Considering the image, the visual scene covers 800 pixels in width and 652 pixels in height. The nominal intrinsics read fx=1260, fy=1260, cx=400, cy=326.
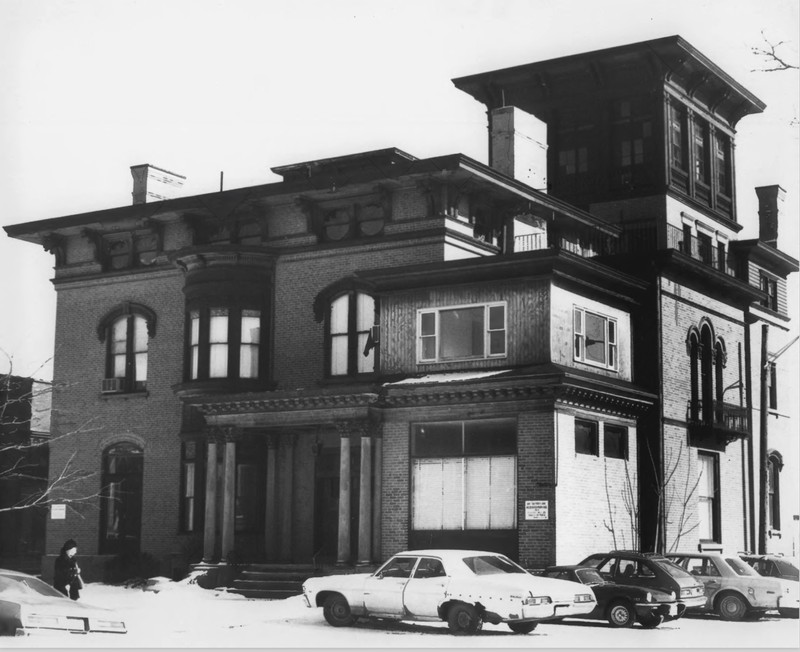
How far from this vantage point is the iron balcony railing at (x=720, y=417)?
1434 inches

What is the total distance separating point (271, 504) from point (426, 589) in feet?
43.3

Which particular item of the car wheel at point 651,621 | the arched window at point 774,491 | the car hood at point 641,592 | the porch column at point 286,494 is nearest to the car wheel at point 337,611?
the car hood at point 641,592

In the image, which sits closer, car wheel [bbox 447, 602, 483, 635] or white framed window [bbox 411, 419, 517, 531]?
car wheel [bbox 447, 602, 483, 635]

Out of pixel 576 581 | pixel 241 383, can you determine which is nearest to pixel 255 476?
pixel 241 383

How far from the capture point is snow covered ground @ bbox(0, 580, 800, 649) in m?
20.8

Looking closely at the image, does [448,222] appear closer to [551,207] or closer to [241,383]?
[551,207]

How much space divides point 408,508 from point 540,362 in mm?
4884

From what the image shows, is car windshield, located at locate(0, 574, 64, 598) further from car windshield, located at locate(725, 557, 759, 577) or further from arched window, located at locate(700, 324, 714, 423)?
arched window, located at locate(700, 324, 714, 423)

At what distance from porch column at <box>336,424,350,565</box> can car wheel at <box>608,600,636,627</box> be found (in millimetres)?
8653

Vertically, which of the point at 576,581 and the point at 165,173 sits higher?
the point at 165,173

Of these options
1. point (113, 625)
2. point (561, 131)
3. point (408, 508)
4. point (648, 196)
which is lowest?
point (113, 625)

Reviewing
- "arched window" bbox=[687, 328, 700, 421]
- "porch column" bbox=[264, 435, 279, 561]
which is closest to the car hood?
"porch column" bbox=[264, 435, 279, 561]

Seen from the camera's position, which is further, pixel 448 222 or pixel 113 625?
pixel 448 222

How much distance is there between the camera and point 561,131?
42562 millimetres
